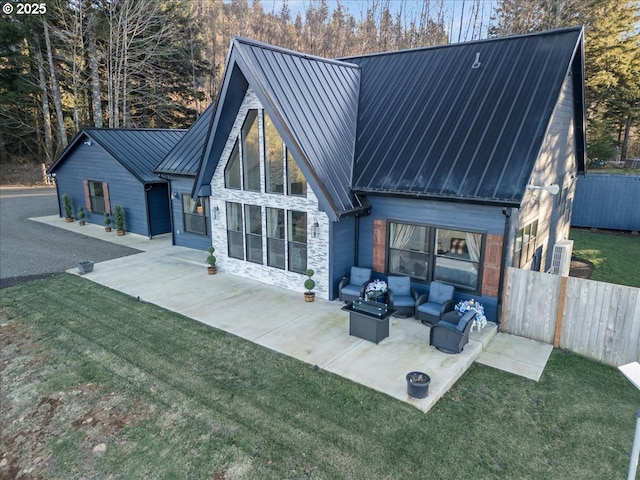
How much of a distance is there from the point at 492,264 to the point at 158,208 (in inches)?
587

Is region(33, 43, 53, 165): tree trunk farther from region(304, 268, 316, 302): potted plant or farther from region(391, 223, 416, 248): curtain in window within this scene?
region(391, 223, 416, 248): curtain in window

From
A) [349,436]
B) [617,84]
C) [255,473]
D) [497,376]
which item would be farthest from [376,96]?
[617,84]

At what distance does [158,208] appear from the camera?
19188mm

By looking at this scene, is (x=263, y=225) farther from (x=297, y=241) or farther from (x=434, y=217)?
(x=434, y=217)

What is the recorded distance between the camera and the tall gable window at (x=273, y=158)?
11.9m

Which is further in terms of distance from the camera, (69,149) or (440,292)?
(69,149)

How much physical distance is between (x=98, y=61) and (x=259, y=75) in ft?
96.0

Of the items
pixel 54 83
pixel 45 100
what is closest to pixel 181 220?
pixel 54 83

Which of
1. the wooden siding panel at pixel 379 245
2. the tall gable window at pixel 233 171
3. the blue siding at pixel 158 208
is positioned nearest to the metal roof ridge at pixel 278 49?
the tall gable window at pixel 233 171

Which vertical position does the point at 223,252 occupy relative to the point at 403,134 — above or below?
below

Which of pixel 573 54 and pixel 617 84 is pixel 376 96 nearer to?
pixel 573 54

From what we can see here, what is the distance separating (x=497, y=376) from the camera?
26.2 feet

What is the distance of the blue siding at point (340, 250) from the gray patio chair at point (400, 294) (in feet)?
3.95

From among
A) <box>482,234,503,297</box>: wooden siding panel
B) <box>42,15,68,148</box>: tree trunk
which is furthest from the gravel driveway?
<box>482,234,503,297</box>: wooden siding panel
